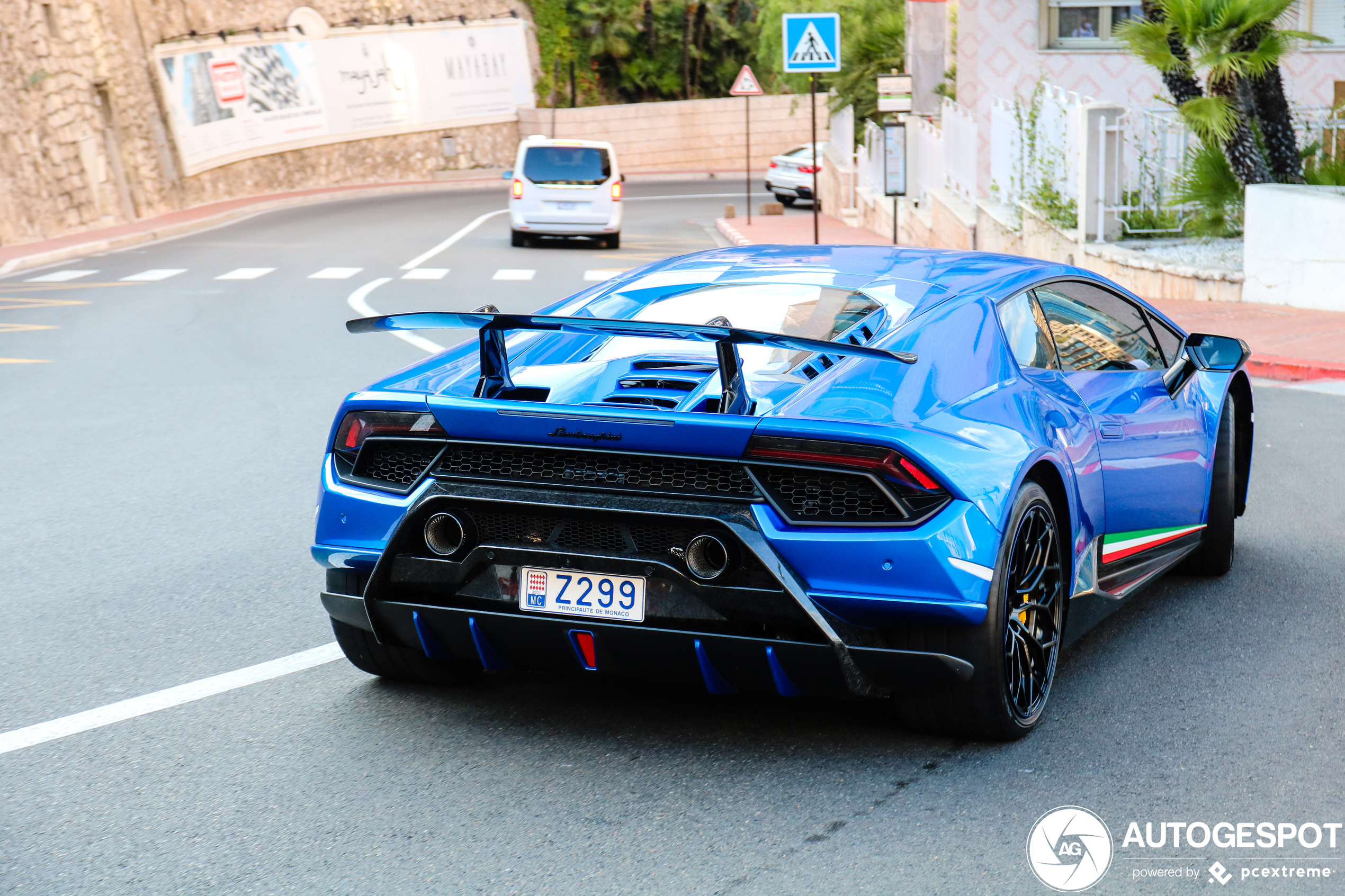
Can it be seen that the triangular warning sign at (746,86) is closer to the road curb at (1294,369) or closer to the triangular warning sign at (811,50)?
the triangular warning sign at (811,50)

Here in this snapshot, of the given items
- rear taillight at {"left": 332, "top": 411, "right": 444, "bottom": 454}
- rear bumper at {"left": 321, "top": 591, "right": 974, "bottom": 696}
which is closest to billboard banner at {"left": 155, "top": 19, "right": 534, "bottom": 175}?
rear taillight at {"left": 332, "top": 411, "right": 444, "bottom": 454}

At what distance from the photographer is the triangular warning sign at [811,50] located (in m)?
20.5

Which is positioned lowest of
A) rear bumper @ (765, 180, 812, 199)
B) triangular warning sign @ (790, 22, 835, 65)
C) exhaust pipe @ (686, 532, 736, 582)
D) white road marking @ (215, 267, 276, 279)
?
rear bumper @ (765, 180, 812, 199)

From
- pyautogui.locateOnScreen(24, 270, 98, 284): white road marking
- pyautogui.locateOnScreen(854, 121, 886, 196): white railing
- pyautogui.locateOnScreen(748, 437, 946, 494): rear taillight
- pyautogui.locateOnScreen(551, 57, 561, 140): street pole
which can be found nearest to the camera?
pyautogui.locateOnScreen(748, 437, 946, 494): rear taillight

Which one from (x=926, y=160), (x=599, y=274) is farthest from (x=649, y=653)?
(x=926, y=160)

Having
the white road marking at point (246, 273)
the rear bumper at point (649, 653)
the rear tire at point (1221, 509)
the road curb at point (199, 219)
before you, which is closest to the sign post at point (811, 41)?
the white road marking at point (246, 273)

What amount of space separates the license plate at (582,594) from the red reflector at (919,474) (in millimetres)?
736

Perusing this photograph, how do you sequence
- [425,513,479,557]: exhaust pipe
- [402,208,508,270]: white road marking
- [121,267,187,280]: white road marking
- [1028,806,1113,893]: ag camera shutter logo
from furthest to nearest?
[402,208,508,270]: white road marking → [121,267,187,280]: white road marking → [425,513,479,557]: exhaust pipe → [1028,806,1113,893]: ag camera shutter logo

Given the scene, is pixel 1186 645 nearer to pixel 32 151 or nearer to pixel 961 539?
pixel 961 539

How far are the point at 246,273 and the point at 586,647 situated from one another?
741 inches

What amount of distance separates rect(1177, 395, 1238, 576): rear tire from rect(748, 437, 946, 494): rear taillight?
2.46m

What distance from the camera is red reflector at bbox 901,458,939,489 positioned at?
12.2ft

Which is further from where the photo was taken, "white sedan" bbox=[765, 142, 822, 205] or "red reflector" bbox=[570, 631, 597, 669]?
"white sedan" bbox=[765, 142, 822, 205]

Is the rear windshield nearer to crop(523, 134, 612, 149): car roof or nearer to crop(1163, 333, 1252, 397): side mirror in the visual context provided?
crop(523, 134, 612, 149): car roof
